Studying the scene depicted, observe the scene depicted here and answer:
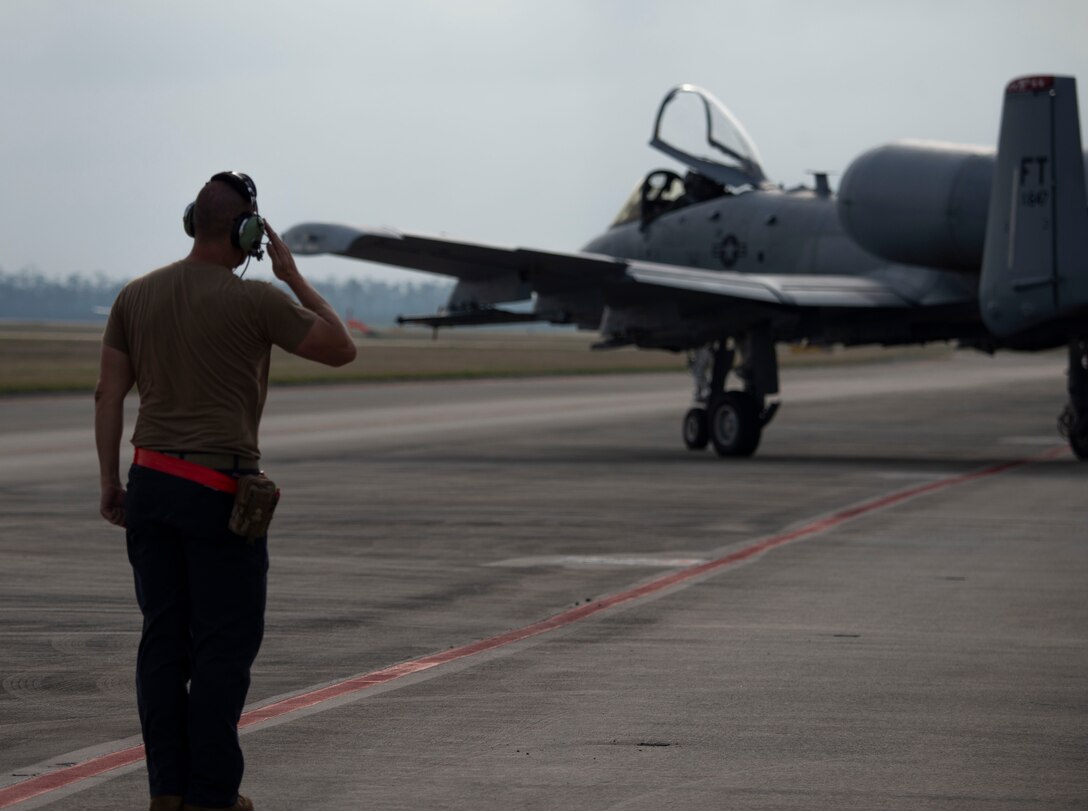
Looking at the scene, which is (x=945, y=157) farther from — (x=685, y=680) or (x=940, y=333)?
(x=685, y=680)

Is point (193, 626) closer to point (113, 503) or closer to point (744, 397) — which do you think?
point (113, 503)

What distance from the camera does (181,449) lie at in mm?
5695

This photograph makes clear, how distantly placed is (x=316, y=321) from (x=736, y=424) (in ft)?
59.7

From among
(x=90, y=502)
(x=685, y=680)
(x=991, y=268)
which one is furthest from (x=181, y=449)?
(x=991, y=268)

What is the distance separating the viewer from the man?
564cm

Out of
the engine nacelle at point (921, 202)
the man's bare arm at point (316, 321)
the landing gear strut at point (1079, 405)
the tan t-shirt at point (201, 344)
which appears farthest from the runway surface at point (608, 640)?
the engine nacelle at point (921, 202)

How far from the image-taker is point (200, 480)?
18.6ft

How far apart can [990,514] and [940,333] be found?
817cm

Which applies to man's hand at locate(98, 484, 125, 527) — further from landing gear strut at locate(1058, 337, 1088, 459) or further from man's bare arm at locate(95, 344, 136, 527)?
landing gear strut at locate(1058, 337, 1088, 459)

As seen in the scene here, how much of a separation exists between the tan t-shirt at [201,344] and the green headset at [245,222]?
113 millimetres

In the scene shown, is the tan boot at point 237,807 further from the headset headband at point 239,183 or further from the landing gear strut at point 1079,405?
the landing gear strut at point 1079,405

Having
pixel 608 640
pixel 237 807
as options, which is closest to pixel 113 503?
pixel 237 807

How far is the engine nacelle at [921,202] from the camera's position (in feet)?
73.3

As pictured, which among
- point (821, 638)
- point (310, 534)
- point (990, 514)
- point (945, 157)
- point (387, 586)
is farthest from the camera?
point (945, 157)
